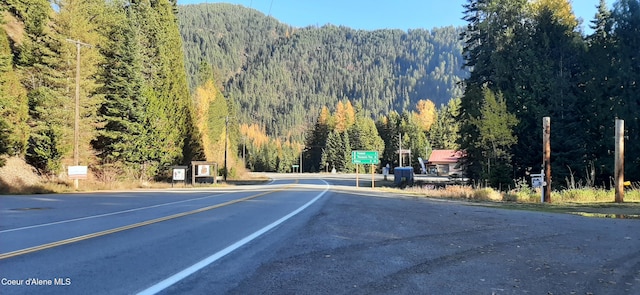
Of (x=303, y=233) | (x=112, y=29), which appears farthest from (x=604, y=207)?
(x=112, y=29)

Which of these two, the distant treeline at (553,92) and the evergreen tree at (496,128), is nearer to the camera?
the distant treeline at (553,92)

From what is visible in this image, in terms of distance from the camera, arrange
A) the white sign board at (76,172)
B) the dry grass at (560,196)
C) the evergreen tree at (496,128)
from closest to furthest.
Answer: the dry grass at (560,196) < the white sign board at (76,172) < the evergreen tree at (496,128)

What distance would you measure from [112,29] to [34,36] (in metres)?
9.71

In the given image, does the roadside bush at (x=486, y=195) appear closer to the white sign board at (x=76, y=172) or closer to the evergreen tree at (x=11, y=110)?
the white sign board at (x=76, y=172)

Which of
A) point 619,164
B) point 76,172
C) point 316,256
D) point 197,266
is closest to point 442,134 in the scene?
point 619,164

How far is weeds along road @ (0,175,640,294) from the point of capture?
5457mm

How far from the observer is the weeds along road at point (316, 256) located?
546 cm

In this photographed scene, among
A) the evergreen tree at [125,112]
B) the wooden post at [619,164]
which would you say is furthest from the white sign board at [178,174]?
the wooden post at [619,164]

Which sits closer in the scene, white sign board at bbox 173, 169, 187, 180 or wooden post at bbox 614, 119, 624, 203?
wooden post at bbox 614, 119, 624, 203

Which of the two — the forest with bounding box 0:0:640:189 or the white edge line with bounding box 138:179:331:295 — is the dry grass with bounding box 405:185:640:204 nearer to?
the forest with bounding box 0:0:640:189

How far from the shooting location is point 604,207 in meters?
17.7

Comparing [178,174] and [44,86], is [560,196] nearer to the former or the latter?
[178,174]

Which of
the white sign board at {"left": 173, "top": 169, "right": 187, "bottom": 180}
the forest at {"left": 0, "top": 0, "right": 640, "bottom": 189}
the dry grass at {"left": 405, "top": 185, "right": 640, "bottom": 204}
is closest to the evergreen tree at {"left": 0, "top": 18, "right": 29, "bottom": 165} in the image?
the forest at {"left": 0, "top": 0, "right": 640, "bottom": 189}

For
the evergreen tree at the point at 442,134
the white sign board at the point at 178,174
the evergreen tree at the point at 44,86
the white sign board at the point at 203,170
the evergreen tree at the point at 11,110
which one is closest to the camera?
the evergreen tree at the point at 11,110
